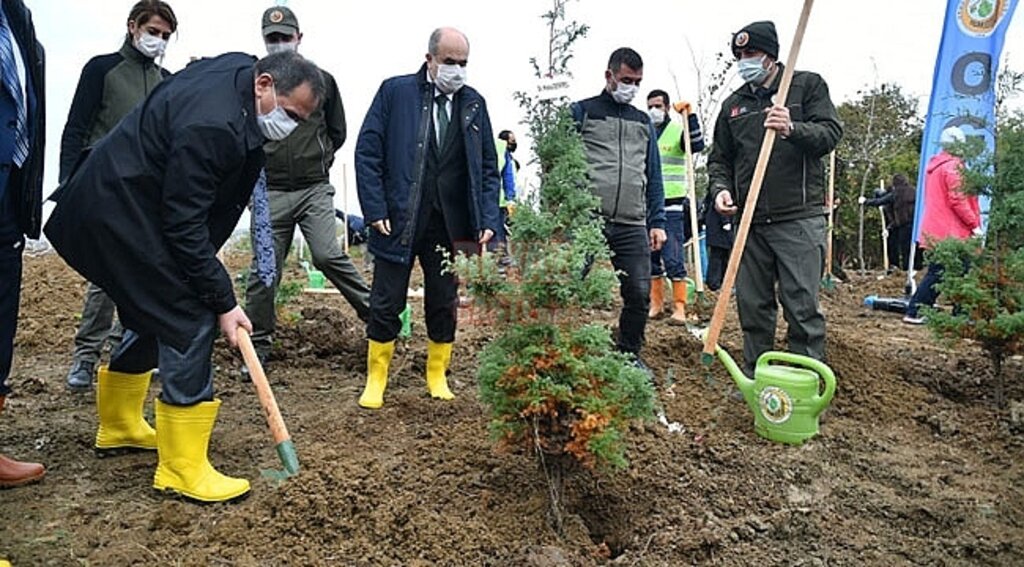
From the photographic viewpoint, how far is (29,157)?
325 centimetres

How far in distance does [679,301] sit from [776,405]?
3498mm

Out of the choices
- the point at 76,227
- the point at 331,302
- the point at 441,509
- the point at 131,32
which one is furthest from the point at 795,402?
the point at 331,302

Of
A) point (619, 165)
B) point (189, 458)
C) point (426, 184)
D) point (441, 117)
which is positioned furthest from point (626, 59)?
point (189, 458)

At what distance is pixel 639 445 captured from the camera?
143 inches

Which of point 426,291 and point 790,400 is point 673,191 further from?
point 790,400

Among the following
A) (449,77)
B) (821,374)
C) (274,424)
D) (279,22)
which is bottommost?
(821,374)

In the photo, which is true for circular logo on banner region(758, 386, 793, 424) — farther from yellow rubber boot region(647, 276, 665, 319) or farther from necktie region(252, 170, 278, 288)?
yellow rubber boot region(647, 276, 665, 319)

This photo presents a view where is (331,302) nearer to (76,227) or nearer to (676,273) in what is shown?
(676,273)

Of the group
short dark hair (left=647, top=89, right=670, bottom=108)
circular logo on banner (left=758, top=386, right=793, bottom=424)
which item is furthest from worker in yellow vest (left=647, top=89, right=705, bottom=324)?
circular logo on banner (left=758, top=386, right=793, bottom=424)

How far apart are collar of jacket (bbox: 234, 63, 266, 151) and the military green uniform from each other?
2707mm

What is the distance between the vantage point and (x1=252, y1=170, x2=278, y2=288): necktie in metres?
4.29

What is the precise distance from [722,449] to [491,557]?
1450mm

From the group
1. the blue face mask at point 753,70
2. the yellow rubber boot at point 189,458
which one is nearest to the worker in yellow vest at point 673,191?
the blue face mask at point 753,70

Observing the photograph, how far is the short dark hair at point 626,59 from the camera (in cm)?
470
